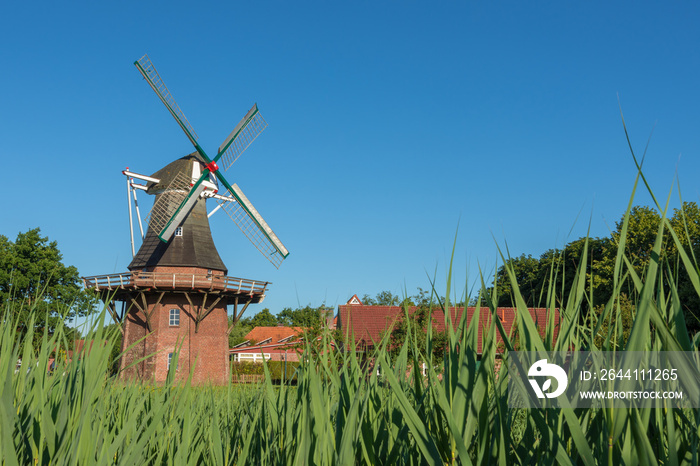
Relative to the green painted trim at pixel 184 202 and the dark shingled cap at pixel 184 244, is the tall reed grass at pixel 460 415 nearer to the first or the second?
the green painted trim at pixel 184 202

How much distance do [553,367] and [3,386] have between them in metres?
1.67

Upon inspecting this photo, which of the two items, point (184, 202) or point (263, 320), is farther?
point (263, 320)

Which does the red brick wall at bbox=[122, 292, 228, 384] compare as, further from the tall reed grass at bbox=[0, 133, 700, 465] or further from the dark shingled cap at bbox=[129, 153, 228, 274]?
the tall reed grass at bbox=[0, 133, 700, 465]

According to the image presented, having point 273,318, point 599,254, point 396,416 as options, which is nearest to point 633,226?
point 599,254

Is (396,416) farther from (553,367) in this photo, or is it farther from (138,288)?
(138,288)

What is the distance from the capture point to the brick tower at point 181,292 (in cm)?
2158

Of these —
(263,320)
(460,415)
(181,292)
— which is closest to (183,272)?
(181,292)

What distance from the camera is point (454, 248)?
4.21 ft

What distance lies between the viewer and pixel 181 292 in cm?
2223

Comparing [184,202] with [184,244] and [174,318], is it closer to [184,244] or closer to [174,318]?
[184,244]

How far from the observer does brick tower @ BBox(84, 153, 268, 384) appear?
70.8 ft

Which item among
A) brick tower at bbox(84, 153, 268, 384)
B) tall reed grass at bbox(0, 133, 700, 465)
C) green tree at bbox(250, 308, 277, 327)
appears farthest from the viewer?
green tree at bbox(250, 308, 277, 327)

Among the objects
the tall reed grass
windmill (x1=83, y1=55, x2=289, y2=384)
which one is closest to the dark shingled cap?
windmill (x1=83, y1=55, x2=289, y2=384)

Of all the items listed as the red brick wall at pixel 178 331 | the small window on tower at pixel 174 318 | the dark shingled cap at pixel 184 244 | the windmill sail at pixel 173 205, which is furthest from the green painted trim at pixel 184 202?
the small window on tower at pixel 174 318
